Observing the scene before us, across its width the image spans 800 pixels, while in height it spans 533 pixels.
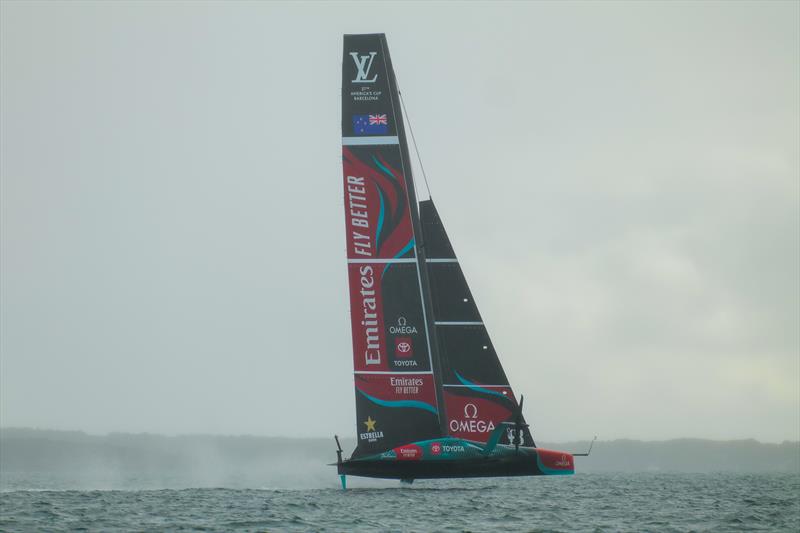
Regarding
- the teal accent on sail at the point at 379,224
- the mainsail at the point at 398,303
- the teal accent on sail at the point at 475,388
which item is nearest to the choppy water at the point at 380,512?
the mainsail at the point at 398,303

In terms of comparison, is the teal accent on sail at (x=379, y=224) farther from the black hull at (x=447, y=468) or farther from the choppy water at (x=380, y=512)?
the choppy water at (x=380, y=512)

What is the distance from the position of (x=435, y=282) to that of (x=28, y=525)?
17.5 meters

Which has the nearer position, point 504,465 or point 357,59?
point 504,465

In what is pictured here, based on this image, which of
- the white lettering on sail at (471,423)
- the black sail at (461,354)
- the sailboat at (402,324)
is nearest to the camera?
the sailboat at (402,324)

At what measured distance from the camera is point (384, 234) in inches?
1492

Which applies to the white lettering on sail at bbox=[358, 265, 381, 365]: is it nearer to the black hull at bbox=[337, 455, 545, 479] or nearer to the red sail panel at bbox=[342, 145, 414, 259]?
the red sail panel at bbox=[342, 145, 414, 259]

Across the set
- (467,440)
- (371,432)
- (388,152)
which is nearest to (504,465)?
(467,440)

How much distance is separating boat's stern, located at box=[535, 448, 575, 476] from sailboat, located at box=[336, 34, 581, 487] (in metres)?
0.04

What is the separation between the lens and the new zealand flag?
1518 inches

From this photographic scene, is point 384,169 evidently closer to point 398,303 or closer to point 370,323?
point 398,303

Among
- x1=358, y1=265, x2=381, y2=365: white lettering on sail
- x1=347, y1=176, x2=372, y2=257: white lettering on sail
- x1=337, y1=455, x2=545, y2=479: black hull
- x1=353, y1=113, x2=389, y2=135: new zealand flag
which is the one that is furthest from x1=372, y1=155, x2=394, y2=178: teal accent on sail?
x1=337, y1=455, x2=545, y2=479: black hull

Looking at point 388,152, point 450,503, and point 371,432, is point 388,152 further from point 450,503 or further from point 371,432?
point 450,503

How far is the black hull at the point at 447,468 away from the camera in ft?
115

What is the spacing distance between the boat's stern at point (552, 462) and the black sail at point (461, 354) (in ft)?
3.07
